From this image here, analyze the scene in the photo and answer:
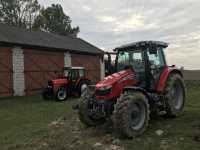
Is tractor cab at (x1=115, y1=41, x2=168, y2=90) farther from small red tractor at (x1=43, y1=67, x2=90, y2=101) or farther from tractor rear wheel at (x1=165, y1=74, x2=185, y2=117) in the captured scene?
small red tractor at (x1=43, y1=67, x2=90, y2=101)

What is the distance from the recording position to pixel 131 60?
272 inches

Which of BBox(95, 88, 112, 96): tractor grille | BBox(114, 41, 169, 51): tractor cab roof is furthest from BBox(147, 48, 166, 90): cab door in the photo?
BBox(95, 88, 112, 96): tractor grille

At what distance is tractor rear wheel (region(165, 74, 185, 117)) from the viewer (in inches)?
268

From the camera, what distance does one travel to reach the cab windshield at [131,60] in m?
6.68

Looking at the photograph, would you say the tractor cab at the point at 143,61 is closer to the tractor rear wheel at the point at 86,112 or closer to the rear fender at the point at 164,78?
the rear fender at the point at 164,78

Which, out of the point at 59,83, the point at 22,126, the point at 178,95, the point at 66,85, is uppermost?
the point at 59,83

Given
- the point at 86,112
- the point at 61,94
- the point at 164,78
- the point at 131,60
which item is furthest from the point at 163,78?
the point at 61,94

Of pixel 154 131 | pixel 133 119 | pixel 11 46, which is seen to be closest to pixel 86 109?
pixel 133 119

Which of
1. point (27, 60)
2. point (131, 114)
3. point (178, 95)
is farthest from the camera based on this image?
point (27, 60)

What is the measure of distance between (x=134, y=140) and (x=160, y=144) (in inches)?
21.9

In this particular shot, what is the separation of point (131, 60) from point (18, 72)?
36.9ft

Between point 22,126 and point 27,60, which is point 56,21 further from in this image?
point 22,126

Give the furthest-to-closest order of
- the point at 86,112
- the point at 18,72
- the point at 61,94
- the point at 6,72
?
the point at 18,72 → the point at 6,72 → the point at 61,94 → the point at 86,112

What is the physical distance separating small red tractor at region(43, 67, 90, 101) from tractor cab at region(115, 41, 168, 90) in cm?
641
